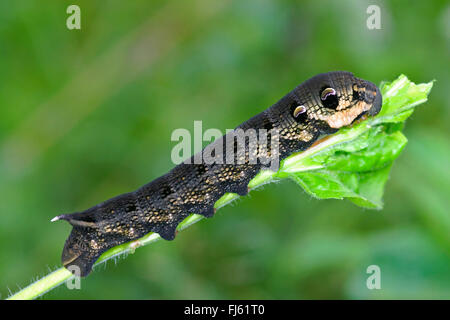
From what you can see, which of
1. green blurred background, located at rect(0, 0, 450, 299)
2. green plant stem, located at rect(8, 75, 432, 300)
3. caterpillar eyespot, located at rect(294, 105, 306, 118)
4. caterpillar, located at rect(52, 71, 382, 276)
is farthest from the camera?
green blurred background, located at rect(0, 0, 450, 299)

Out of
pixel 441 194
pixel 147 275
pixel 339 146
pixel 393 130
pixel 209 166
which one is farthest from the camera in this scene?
pixel 147 275

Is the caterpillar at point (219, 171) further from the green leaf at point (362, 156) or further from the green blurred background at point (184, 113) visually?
the green blurred background at point (184, 113)

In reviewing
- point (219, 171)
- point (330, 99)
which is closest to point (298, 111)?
point (330, 99)

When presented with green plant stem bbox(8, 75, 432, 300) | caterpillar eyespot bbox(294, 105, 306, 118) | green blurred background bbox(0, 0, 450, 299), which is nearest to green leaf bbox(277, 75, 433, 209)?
green plant stem bbox(8, 75, 432, 300)

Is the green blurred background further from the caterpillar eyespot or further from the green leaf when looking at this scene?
the caterpillar eyespot

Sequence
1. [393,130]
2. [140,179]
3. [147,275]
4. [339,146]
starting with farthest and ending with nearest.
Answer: [140,179]
[147,275]
[393,130]
[339,146]

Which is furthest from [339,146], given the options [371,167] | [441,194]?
[441,194]

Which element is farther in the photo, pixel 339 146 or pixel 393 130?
pixel 393 130

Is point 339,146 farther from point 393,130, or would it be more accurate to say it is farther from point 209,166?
point 209,166

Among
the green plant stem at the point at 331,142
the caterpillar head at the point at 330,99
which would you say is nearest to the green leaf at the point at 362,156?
the green plant stem at the point at 331,142
